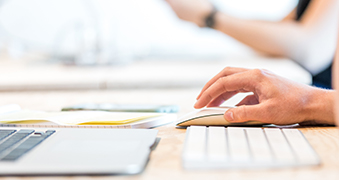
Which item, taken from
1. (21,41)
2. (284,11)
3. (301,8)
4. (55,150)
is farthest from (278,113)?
(21,41)

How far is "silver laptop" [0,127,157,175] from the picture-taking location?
448mm

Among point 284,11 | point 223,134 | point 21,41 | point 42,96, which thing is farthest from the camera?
point 21,41

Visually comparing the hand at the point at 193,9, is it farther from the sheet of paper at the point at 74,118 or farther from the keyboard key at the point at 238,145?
the keyboard key at the point at 238,145

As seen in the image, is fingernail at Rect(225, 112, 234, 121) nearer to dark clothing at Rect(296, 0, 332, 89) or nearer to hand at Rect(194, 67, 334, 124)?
hand at Rect(194, 67, 334, 124)

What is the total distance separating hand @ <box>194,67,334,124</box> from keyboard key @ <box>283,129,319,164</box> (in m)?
0.07

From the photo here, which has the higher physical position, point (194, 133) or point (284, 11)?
point (284, 11)

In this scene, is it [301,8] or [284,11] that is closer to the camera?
[301,8]

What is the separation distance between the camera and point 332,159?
0.50 m

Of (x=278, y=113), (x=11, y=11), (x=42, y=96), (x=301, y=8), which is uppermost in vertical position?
(x=11, y=11)

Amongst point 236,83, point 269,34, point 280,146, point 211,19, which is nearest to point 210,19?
point 211,19

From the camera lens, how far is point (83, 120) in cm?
73

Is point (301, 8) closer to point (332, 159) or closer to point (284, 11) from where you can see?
point (284, 11)

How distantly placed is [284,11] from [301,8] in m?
0.80

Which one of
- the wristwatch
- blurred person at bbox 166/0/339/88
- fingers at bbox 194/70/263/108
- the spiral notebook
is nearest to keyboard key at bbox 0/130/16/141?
the spiral notebook
